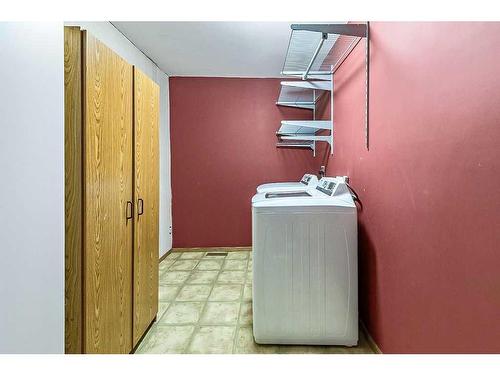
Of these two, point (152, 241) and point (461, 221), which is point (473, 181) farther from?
point (152, 241)

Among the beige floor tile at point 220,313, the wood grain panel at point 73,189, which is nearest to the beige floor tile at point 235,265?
the beige floor tile at point 220,313

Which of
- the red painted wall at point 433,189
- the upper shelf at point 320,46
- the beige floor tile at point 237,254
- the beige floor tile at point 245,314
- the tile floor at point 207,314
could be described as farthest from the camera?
the beige floor tile at point 237,254

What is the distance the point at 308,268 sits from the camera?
6.40ft

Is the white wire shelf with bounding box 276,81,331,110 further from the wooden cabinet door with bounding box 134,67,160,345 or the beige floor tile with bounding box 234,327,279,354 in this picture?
the beige floor tile with bounding box 234,327,279,354

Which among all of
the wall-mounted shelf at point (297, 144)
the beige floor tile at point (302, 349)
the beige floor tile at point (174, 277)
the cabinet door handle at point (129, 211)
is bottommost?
the beige floor tile at point (302, 349)

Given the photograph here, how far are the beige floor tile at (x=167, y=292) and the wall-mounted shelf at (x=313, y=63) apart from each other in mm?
2028

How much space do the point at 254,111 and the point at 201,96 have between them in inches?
30.5

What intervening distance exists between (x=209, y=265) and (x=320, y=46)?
2.75m

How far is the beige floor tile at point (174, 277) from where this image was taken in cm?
325

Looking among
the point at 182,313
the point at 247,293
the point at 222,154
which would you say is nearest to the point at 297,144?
the point at 222,154

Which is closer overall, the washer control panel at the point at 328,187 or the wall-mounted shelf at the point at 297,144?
the washer control panel at the point at 328,187

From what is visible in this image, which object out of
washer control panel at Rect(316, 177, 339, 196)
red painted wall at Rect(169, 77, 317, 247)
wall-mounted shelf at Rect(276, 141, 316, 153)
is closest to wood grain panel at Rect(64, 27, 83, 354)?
washer control panel at Rect(316, 177, 339, 196)

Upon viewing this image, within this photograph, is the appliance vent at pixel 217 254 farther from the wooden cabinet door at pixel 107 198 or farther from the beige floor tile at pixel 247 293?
the wooden cabinet door at pixel 107 198

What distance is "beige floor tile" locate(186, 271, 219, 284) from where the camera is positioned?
3234mm
